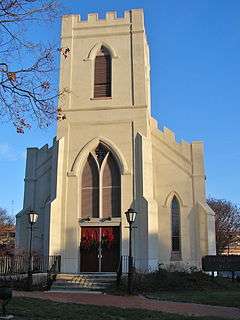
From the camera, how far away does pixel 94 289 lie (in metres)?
20.1

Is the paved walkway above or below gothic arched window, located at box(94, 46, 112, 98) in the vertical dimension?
below

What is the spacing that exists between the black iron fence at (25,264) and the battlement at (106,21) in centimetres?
1467

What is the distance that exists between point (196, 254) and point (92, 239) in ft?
20.0

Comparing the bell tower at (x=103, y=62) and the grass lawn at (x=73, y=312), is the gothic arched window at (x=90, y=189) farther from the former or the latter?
the grass lawn at (x=73, y=312)

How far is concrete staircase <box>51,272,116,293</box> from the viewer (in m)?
20.4

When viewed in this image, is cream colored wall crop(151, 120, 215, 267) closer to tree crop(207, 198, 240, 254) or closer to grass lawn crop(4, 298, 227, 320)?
grass lawn crop(4, 298, 227, 320)

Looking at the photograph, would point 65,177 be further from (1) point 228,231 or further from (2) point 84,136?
(1) point 228,231

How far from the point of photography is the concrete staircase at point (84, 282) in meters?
20.4

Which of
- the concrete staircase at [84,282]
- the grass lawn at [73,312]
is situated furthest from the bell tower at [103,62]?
the grass lawn at [73,312]

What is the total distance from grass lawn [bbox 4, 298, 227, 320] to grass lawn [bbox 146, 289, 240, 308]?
3.84 meters

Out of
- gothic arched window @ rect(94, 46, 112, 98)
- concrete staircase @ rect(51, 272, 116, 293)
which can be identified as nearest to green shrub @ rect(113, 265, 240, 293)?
concrete staircase @ rect(51, 272, 116, 293)

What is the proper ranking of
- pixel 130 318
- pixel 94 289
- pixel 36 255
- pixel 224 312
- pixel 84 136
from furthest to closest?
pixel 84 136, pixel 36 255, pixel 94 289, pixel 224 312, pixel 130 318

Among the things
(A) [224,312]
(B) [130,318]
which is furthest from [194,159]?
(B) [130,318]

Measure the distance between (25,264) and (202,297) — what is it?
34.0ft
